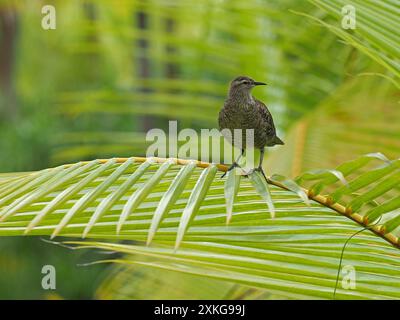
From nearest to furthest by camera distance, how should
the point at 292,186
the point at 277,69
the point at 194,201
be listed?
the point at 194,201
the point at 292,186
the point at 277,69

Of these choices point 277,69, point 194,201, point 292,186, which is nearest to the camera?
point 194,201

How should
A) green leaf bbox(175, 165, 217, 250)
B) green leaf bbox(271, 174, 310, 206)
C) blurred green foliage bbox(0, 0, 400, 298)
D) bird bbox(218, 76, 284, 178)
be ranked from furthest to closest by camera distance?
blurred green foliage bbox(0, 0, 400, 298)
bird bbox(218, 76, 284, 178)
green leaf bbox(271, 174, 310, 206)
green leaf bbox(175, 165, 217, 250)

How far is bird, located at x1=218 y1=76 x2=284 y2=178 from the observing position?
1582 millimetres

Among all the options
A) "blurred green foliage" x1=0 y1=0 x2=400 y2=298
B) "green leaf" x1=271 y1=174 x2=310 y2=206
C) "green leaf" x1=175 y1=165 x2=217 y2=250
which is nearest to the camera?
"green leaf" x1=175 y1=165 x2=217 y2=250

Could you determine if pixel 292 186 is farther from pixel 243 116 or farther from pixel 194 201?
pixel 243 116

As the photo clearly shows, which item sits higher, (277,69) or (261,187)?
(277,69)

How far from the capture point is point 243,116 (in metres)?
1.59

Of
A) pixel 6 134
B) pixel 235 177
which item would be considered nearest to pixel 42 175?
pixel 235 177

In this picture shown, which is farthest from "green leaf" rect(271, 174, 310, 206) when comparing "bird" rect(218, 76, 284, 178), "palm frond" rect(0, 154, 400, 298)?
"bird" rect(218, 76, 284, 178)

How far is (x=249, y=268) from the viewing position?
2.96 ft

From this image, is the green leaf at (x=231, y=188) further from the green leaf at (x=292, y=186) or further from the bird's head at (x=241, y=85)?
the bird's head at (x=241, y=85)

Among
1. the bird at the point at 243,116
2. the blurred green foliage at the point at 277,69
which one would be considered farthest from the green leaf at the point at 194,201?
the bird at the point at 243,116

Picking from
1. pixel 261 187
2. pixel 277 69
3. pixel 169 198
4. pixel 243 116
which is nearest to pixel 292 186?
pixel 261 187

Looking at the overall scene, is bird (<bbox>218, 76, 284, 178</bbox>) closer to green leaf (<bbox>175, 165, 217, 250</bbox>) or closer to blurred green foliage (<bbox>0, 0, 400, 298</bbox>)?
blurred green foliage (<bbox>0, 0, 400, 298</bbox>)
